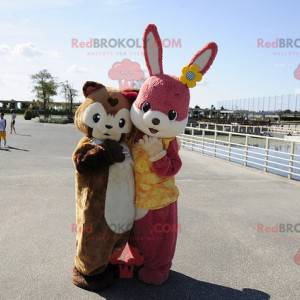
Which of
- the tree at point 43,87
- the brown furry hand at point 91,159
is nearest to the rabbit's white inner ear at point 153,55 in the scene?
the brown furry hand at point 91,159

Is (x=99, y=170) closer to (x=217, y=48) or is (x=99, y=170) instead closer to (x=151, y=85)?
(x=151, y=85)

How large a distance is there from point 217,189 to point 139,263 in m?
5.08

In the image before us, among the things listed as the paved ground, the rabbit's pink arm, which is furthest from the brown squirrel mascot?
the paved ground

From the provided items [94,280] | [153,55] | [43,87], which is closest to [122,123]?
[153,55]

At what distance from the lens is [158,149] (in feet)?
11.8

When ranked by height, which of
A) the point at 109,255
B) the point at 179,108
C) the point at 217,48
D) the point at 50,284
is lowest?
the point at 50,284

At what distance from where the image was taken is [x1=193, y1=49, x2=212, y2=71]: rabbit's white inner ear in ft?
12.2

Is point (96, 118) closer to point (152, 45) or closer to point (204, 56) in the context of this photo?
point (152, 45)

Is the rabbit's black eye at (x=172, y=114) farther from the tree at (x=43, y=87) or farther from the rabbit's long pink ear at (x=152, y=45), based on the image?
the tree at (x=43, y=87)

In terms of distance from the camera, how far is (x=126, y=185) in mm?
3631

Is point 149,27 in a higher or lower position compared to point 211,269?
higher

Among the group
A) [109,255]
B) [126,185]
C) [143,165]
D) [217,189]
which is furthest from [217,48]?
[217,189]

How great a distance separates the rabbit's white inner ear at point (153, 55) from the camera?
144 inches

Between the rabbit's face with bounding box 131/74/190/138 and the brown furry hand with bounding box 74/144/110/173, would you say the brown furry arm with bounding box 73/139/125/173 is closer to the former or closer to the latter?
the brown furry hand with bounding box 74/144/110/173
